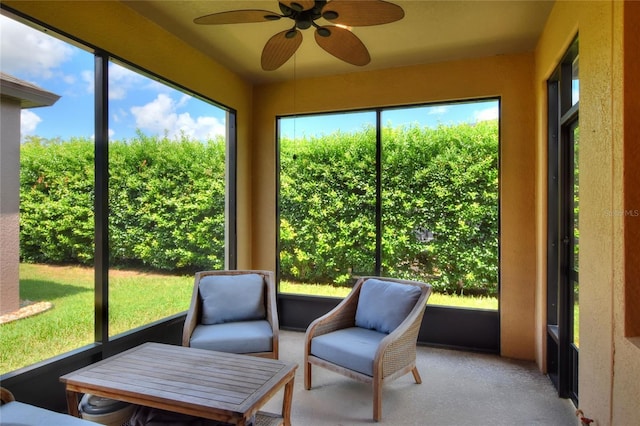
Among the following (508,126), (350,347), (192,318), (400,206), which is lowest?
(350,347)

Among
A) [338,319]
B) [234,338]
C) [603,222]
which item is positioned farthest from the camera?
[338,319]

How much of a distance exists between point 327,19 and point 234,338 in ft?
7.42

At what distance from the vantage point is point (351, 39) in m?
2.04

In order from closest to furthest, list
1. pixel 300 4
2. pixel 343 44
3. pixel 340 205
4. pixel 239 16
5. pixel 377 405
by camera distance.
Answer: pixel 300 4 < pixel 239 16 < pixel 343 44 < pixel 377 405 < pixel 340 205

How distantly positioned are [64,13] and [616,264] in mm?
3432

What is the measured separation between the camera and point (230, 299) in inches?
124

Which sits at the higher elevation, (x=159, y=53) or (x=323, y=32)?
(x=159, y=53)

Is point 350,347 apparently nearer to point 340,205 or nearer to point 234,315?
point 234,315

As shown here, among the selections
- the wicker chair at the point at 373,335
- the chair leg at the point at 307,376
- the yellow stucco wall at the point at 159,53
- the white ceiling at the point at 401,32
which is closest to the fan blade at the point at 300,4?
the white ceiling at the point at 401,32

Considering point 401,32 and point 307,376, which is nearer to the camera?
point 307,376

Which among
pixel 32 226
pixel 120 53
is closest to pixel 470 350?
pixel 32 226

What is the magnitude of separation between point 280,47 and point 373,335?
86.3 inches

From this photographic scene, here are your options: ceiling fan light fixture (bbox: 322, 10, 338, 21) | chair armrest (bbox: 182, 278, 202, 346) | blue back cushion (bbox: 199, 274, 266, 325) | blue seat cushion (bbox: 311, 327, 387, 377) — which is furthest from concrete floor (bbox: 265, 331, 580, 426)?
ceiling fan light fixture (bbox: 322, 10, 338, 21)

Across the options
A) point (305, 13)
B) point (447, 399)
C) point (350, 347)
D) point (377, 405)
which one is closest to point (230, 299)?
point (350, 347)
